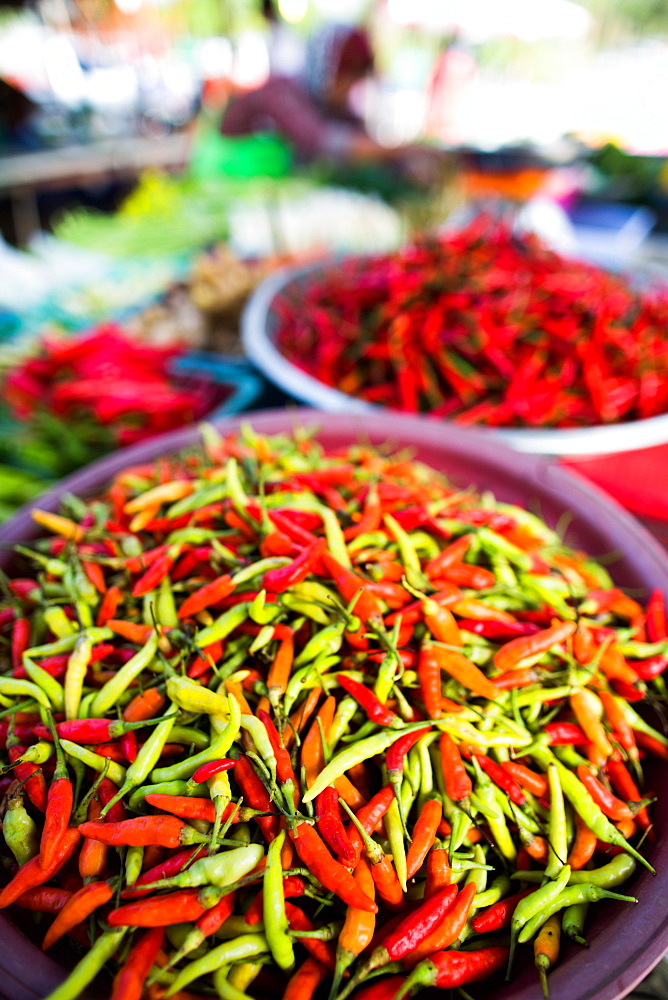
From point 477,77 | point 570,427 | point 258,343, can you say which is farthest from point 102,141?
point 570,427

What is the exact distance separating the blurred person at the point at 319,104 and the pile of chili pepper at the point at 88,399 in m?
5.18

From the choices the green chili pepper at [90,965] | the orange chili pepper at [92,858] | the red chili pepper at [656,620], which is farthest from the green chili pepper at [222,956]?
the red chili pepper at [656,620]

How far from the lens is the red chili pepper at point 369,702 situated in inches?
49.1

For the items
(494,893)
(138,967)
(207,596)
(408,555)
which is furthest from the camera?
(408,555)

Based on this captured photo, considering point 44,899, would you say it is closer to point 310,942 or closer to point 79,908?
point 79,908

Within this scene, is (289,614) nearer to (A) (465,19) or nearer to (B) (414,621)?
(B) (414,621)

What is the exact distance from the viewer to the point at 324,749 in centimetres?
120

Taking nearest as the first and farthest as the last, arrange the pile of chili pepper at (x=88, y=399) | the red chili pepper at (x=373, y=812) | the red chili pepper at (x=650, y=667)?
the red chili pepper at (x=373, y=812) < the red chili pepper at (x=650, y=667) < the pile of chili pepper at (x=88, y=399)

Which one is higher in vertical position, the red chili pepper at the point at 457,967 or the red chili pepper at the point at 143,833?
the red chili pepper at the point at 143,833

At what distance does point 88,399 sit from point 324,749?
2291 millimetres

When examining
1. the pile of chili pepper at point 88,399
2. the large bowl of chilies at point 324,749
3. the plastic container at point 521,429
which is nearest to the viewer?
the large bowl of chilies at point 324,749

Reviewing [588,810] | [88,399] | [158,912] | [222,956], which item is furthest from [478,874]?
[88,399]

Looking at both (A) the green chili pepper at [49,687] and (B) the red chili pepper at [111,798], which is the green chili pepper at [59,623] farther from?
(B) the red chili pepper at [111,798]

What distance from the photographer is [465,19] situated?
10.2 meters
